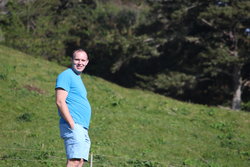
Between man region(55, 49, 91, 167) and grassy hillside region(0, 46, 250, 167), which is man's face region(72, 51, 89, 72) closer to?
man region(55, 49, 91, 167)

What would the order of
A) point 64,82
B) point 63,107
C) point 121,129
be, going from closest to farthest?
point 63,107, point 64,82, point 121,129

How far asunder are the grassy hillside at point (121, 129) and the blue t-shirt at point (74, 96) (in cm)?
322

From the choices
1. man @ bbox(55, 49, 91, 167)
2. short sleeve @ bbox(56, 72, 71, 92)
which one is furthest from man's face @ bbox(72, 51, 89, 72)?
short sleeve @ bbox(56, 72, 71, 92)

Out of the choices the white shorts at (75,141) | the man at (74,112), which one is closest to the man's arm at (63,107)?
the man at (74,112)

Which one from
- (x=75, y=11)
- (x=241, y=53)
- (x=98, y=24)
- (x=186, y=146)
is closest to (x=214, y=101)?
(x=241, y=53)

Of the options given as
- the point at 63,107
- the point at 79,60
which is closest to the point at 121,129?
the point at 79,60

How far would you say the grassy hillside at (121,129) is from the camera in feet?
33.2

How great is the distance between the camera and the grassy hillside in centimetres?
1012

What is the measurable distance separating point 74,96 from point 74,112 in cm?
20

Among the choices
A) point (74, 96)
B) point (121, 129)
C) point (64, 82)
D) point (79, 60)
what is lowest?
point (121, 129)

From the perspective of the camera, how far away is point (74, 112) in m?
5.91

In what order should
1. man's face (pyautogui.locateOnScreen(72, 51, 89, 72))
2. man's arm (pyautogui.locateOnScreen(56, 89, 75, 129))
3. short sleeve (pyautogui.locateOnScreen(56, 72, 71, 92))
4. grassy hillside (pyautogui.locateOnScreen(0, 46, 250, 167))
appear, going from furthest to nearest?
grassy hillside (pyautogui.locateOnScreen(0, 46, 250, 167)), man's face (pyautogui.locateOnScreen(72, 51, 89, 72)), short sleeve (pyautogui.locateOnScreen(56, 72, 71, 92)), man's arm (pyautogui.locateOnScreen(56, 89, 75, 129))

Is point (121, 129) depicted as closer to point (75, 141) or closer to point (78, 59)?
point (78, 59)

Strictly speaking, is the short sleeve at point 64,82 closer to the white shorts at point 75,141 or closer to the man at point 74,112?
the man at point 74,112
